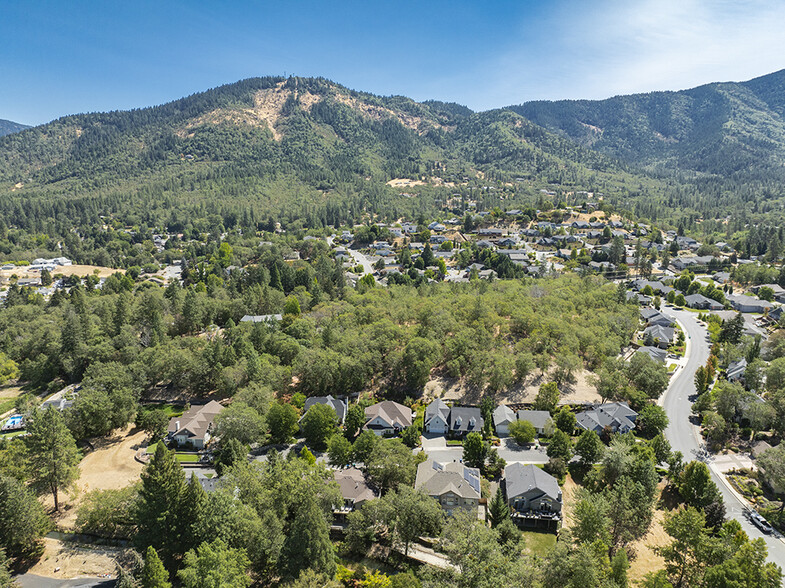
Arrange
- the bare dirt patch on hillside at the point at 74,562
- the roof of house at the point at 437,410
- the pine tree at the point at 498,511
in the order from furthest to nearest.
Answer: the roof of house at the point at 437,410 < the pine tree at the point at 498,511 < the bare dirt patch on hillside at the point at 74,562

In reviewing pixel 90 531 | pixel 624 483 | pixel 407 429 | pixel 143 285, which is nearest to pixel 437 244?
pixel 143 285

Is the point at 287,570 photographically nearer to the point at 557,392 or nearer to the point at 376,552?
the point at 376,552

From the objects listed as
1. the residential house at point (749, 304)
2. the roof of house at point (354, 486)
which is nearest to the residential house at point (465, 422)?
the roof of house at point (354, 486)

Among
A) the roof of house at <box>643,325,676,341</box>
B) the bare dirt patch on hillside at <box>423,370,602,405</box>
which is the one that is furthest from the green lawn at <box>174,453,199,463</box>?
the roof of house at <box>643,325,676,341</box>

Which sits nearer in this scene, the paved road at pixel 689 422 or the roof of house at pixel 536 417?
the paved road at pixel 689 422

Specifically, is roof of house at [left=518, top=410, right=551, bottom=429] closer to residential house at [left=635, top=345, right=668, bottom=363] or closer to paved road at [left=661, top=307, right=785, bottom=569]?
paved road at [left=661, top=307, right=785, bottom=569]

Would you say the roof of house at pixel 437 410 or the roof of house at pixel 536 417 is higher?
the roof of house at pixel 437 410

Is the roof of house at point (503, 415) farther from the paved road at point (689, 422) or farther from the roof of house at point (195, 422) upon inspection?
the roof of house at point (195, 422)

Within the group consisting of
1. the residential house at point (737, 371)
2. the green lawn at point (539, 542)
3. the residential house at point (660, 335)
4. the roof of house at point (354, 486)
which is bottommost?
the green lawn at point (539, 542)
